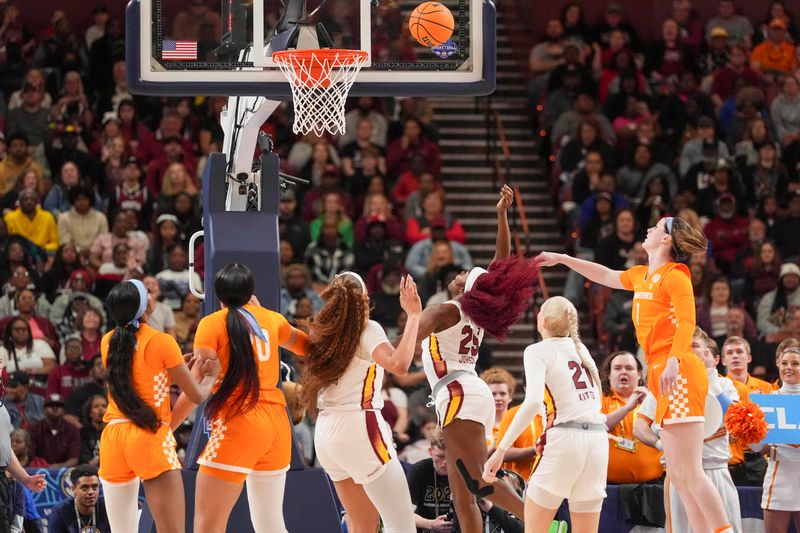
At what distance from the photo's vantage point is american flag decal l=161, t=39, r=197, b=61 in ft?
31.1

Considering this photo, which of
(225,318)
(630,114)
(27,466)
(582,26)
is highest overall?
(582,26)

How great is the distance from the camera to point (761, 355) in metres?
14.3

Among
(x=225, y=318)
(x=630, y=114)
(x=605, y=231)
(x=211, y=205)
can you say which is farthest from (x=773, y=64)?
(x=225, y=318)

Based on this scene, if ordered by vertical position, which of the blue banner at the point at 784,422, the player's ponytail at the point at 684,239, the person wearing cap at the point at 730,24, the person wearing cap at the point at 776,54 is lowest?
the blue banner at the point at 784,422

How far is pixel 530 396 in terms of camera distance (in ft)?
27.0

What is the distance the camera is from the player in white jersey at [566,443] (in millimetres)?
8273

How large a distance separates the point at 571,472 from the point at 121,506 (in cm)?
262

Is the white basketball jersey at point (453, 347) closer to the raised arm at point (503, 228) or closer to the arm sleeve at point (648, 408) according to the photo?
the raised arm at point (503, 228)

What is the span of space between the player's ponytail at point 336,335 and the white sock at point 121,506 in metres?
1.17

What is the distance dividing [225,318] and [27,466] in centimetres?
501

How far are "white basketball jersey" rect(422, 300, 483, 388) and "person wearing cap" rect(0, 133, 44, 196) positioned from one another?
860 cm

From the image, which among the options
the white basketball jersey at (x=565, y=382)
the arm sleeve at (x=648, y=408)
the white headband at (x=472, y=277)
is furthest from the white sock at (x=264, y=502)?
the arm sleeve at (x=648, y=408)

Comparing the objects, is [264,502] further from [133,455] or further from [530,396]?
[530,396]

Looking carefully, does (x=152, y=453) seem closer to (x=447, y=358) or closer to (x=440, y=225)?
(x=447, y=358)
